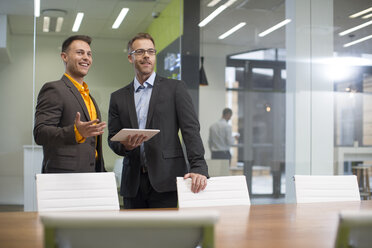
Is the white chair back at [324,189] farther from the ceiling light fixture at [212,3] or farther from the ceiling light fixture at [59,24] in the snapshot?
the ceiling light fixture at [212,3]

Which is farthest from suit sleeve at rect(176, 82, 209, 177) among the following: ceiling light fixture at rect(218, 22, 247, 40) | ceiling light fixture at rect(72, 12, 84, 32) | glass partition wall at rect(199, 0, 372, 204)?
ceiling light fixture at rect(218, 22, 247, 40)

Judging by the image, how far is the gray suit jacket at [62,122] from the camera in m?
2.90

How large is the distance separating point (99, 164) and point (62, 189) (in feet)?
1.59

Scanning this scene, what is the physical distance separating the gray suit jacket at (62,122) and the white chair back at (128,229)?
5.09 feet

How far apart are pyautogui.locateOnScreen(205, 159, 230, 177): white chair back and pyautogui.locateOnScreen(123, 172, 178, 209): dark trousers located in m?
3.13

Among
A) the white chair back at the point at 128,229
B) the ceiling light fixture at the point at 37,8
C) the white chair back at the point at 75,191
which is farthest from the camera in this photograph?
the ceiling light fixture at the point at 37,8

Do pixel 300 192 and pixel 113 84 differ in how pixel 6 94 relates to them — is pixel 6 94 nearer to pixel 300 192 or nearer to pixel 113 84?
pixel 113 84

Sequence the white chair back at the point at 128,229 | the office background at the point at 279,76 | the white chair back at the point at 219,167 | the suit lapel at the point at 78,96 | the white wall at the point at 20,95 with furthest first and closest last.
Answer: the white chair back at the point at 219,167 → the office background at the point at 279,76 → the white wall at the point at 20,95 → the suit lapel at the point at 78,96 → the white chair back at the point at 128,229

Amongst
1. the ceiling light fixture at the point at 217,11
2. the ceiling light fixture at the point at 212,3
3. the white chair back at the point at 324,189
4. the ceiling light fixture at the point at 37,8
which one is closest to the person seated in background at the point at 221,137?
the ceiling light fixture at the point at 217,11

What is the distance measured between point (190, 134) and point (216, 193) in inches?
15.8

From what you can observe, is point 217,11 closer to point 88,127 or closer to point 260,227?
point 88,127

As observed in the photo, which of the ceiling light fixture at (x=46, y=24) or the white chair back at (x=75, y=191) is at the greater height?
the ceiling light fixture at (x=46, y=24)

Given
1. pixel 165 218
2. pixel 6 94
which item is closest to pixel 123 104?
pixel 165 218

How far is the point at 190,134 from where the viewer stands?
122 inches
